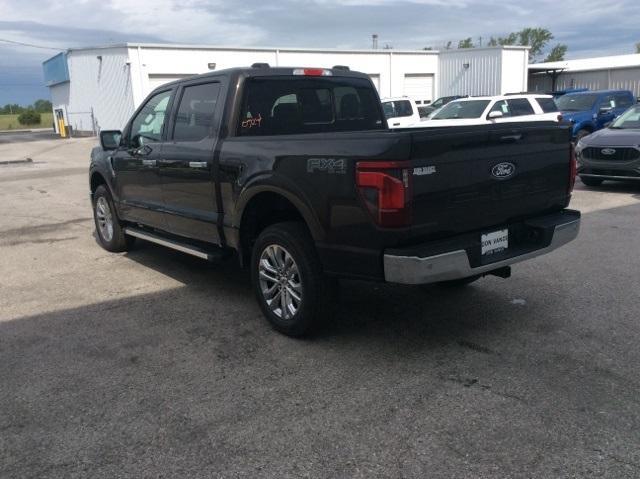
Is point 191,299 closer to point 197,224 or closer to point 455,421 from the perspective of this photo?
point 197,224

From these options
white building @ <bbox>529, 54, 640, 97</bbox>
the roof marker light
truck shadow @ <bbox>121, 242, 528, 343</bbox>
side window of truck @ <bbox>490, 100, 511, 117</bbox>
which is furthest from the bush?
the roof marker light

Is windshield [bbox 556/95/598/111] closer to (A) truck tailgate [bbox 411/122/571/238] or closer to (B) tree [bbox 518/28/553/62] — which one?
(A) truck tailgate [bbox 411/122/571/238]

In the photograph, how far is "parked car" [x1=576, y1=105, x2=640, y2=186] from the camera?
1052 centimetres

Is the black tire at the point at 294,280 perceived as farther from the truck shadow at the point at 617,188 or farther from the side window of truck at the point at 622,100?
the side window of truck at the point at 622,100

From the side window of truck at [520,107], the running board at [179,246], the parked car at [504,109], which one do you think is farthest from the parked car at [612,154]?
the running board at [179,246]

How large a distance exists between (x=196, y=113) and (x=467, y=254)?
2.83 meters

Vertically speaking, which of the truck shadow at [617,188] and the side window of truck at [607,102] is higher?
the side window of truck at [607,102]

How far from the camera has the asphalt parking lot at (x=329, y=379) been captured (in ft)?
9.84

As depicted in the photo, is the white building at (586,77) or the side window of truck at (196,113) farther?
the white building at (586,77)

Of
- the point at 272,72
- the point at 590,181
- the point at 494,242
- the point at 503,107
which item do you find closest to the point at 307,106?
the point at 272,72

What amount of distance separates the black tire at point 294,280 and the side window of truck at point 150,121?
2051mm

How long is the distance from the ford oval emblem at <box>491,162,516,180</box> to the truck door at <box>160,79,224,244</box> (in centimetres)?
223

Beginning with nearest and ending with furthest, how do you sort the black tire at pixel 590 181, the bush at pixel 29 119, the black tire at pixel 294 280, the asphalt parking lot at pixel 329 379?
the asphalt parking lot at pixel 329 379 → the black tire at pixel 294 280 → the black tire at pixel 590 181 → the bush at pixel 29 119

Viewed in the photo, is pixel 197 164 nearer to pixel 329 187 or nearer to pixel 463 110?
pixel 329 187
